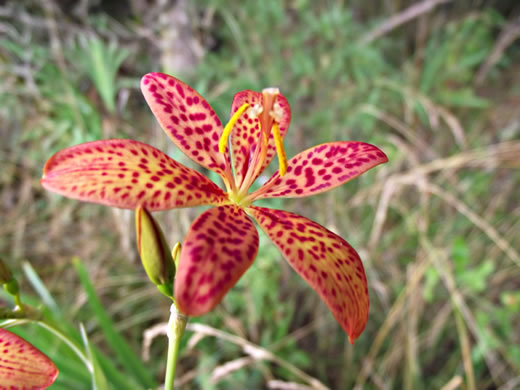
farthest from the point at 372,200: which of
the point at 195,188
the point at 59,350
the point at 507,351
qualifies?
the point at 195,188

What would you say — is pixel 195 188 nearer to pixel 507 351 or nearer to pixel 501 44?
pixel 507 351

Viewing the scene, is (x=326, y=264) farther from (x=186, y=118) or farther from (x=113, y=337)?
(x=113, y=337)

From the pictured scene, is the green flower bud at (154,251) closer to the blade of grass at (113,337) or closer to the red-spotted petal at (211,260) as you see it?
the red-spotted petal at (211,260)

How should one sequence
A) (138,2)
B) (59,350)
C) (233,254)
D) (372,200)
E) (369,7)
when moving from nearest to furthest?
(233,254)
(59,350)
(372,200)
(138,2)
(369,7)

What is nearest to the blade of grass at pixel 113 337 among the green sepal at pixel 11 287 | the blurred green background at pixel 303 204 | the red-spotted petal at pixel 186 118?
the blurred green background at pixel 303 204

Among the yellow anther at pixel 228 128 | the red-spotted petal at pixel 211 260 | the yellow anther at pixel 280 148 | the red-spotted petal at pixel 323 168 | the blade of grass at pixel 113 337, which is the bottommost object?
the blade of grass at pixel 113 337

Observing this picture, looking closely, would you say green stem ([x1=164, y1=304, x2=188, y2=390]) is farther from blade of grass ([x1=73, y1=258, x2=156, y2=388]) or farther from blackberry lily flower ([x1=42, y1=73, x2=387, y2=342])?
blade of grass ([x1=73, y1=258, x2=156, y2=388])

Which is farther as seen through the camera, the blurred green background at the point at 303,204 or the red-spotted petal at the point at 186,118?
the blurred green background at the point at 303,204
